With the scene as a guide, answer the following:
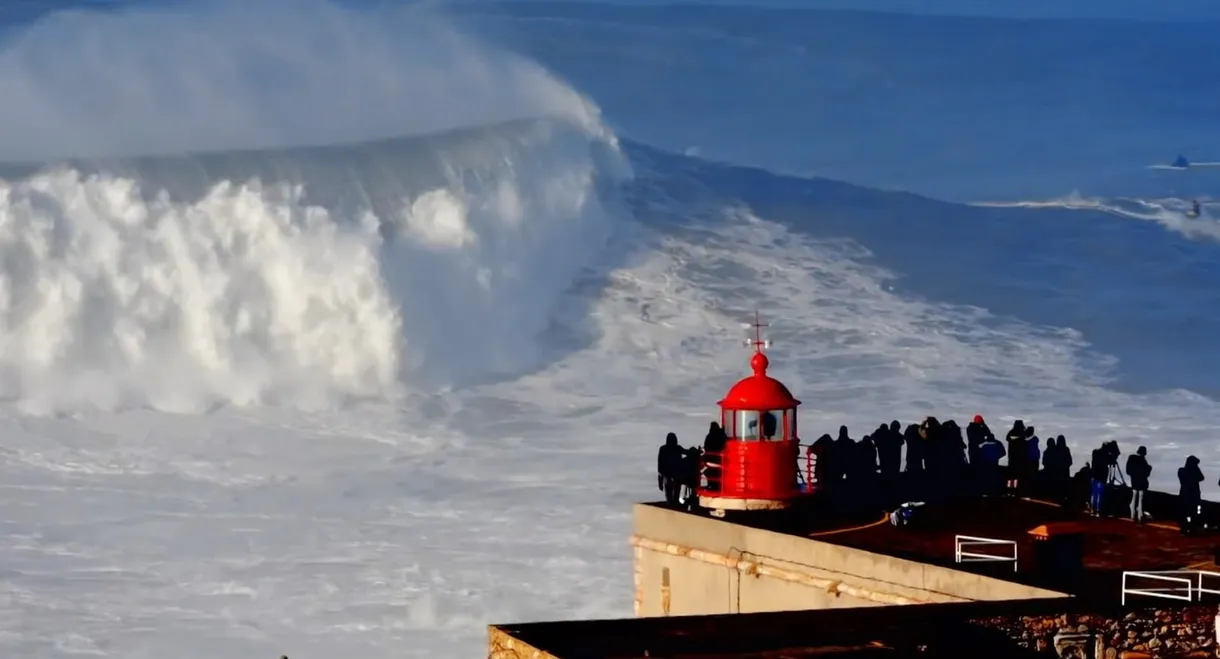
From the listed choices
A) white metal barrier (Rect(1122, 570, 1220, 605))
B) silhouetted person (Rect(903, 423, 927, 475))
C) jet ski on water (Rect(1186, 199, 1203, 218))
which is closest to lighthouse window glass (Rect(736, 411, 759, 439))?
silhouetted person (Rect(903, 423, 927, 475))

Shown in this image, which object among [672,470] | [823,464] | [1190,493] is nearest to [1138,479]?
[1190,493]

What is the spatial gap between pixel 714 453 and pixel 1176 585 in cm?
519

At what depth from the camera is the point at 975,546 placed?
1738cm

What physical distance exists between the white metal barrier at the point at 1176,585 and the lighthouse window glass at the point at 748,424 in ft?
14.2

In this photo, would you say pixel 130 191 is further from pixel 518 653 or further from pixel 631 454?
pixel 518 653

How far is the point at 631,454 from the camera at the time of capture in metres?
35.2

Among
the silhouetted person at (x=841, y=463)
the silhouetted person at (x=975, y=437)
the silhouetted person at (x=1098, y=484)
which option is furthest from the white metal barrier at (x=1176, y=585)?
the silhouetted person at (x=975, y=437)

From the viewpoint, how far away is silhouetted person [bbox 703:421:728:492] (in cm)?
1961

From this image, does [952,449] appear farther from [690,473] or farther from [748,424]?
[690,473]

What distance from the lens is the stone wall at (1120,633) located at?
43.8 feet

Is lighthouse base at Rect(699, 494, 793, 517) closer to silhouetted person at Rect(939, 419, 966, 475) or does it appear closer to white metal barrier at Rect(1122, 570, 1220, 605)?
silhouetted person at Rect(939, 419, 966, 475)

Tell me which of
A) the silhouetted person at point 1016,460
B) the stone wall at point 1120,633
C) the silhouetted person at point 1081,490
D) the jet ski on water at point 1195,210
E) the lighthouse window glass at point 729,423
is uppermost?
the jet ski on water at point 1195,210

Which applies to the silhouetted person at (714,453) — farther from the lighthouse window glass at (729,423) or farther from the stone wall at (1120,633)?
the stone wall at (1120,633)

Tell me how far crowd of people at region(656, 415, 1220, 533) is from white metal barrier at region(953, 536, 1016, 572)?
214cm
